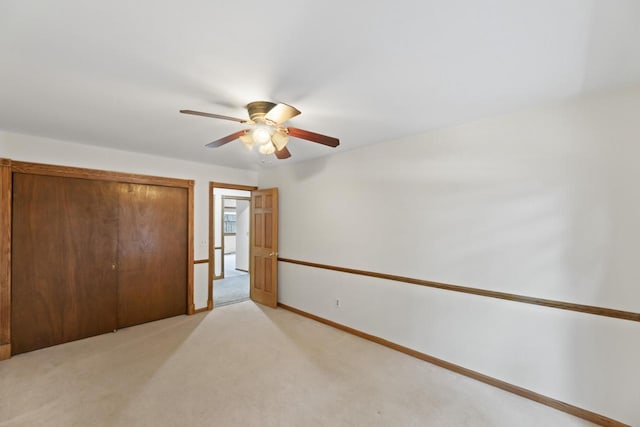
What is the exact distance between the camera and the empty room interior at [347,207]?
145 centimetres

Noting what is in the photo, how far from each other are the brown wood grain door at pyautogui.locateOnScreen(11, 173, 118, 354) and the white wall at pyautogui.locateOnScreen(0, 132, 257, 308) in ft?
0.81

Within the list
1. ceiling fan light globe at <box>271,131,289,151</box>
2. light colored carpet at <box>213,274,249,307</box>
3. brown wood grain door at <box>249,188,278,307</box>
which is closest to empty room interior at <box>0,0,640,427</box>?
ceiling fan light globe at <box>271,131,289,151</box>

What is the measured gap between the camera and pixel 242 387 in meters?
2.45

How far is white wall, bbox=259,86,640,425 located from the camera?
1988 mm

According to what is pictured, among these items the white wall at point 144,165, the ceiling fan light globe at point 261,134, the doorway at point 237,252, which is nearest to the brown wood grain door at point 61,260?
the white wall at point 144,165

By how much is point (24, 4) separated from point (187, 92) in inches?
34.5

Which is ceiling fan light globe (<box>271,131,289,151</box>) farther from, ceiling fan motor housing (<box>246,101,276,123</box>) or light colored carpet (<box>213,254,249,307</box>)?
light colored carpet (<box>213,254,249,307</box>)

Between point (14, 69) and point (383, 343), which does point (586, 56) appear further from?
point (14, 69)

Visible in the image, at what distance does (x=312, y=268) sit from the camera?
13.9ft

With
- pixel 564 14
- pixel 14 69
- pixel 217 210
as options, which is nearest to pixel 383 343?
pixel 564 14

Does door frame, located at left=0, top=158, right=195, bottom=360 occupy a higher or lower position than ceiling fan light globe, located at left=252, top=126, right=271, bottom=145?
lower

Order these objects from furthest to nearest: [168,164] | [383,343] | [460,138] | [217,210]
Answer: [217,210], [168,164], [383,343], [460,138]

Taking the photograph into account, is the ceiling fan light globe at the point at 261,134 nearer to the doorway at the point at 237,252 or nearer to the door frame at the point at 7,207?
the door frame at the point at 7,207

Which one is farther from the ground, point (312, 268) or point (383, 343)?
point (312, 268)
